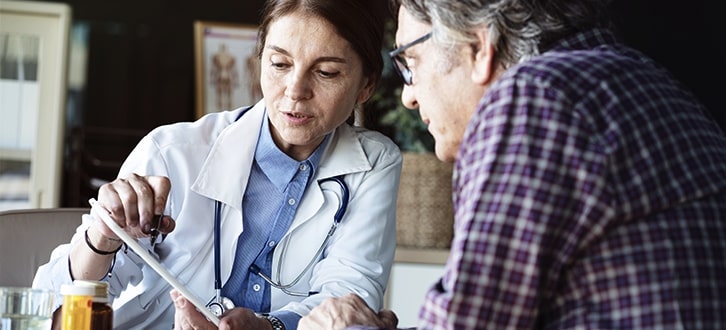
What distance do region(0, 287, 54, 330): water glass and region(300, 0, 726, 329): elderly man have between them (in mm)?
518

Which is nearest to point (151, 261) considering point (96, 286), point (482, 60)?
point (96, 286)

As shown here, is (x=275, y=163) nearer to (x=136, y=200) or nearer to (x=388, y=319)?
(x=136, y=200)

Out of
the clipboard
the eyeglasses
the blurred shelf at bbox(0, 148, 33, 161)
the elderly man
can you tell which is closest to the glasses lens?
the eyeglasses

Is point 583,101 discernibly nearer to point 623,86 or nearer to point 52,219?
point 623,86

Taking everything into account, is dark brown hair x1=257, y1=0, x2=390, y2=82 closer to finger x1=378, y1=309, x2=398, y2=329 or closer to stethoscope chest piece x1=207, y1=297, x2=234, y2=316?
stethoscope chest piece x1=207, y1=297, x2=234, y2=316

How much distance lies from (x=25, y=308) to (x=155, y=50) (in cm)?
335

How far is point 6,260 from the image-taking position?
191 cm

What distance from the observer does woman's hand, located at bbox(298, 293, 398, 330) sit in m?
1.34

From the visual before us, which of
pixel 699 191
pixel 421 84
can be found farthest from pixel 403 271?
pixel 699 191

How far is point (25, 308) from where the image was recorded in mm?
1312

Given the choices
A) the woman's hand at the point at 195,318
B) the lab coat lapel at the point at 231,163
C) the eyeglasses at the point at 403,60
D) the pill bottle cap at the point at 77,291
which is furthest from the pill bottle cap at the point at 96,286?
the lab coat lapel at the point at 231,163

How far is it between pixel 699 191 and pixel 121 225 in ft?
2.78

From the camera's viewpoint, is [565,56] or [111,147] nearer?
[565,56]

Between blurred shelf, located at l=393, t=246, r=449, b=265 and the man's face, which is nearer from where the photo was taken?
the man's face
